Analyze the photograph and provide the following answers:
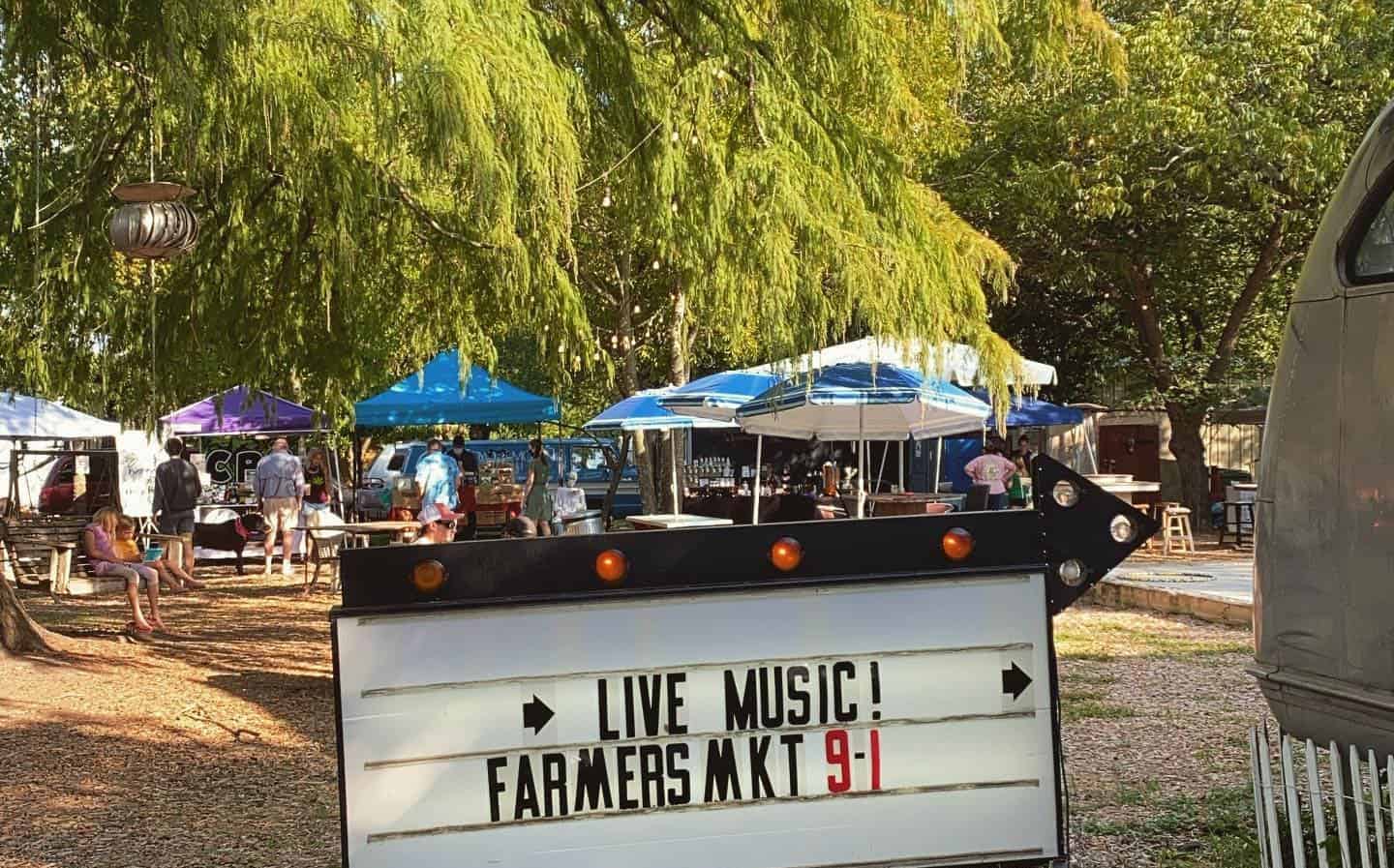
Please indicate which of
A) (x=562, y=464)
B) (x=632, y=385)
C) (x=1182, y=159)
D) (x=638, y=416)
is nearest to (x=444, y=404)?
(x=638, y=416)

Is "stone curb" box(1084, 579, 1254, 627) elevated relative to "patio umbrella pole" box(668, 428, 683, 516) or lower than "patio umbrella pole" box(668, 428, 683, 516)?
lower

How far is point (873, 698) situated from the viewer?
3650 millimetres

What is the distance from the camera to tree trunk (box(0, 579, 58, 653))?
11.1 meters

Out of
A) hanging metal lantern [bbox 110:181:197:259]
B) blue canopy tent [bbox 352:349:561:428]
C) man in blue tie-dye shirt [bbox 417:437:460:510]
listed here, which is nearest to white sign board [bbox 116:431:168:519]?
blue canopy tent [bbox 352:349:561:428]

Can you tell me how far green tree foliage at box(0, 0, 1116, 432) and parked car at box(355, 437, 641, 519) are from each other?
18.4 metres

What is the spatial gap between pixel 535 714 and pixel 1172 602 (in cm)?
1177

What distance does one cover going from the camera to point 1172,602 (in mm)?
14328

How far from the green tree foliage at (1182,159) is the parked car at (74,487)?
562 inches

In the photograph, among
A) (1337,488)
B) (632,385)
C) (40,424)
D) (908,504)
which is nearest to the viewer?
(1337,488)

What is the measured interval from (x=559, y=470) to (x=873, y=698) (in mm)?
26946

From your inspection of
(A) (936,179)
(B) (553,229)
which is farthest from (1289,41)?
(B) (553,229)

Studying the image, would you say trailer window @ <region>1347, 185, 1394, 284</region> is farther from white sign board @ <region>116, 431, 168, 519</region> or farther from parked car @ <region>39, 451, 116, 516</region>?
Result: white sign board @ <region>116, 431, 168, 519</region>

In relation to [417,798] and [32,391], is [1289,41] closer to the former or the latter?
[32,391]

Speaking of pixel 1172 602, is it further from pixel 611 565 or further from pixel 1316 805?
pixel 611 565
